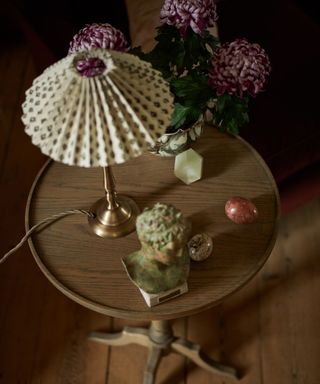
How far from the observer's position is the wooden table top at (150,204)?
829 mm

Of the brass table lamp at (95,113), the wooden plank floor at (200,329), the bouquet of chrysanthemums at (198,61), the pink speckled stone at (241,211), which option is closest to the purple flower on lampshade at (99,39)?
the bouquet of chrysanthemums at (198,61)

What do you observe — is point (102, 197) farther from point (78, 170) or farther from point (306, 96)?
point (306, 96)

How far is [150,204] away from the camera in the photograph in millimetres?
942

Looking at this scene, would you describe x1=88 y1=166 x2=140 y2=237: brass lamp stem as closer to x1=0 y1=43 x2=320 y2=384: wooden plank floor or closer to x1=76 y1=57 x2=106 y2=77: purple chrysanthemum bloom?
x1=76 y1=57 x2=106 y2=77: purple chrysanthemum bloom

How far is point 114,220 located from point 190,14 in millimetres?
372

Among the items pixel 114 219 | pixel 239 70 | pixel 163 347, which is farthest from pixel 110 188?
pixel 163 347

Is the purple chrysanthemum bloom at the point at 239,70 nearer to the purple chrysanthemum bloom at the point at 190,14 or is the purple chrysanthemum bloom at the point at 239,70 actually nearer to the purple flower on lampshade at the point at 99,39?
→ the purple chrysanthemum bloom at the point at 190,14

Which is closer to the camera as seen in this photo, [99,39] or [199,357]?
[99,39]

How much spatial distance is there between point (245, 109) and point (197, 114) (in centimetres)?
8

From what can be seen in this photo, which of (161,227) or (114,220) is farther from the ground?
(161,227)

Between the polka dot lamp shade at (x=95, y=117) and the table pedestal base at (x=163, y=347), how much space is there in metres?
0.64

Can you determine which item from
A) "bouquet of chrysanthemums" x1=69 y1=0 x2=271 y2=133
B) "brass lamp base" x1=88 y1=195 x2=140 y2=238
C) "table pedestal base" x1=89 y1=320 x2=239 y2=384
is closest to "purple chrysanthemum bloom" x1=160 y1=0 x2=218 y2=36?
"bouquet of chrysanthemums" x1=69 y1=0 x2=271 y2=133

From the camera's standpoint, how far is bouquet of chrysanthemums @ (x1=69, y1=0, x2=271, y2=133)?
0.80m

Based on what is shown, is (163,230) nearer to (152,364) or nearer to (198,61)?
(198,61)
